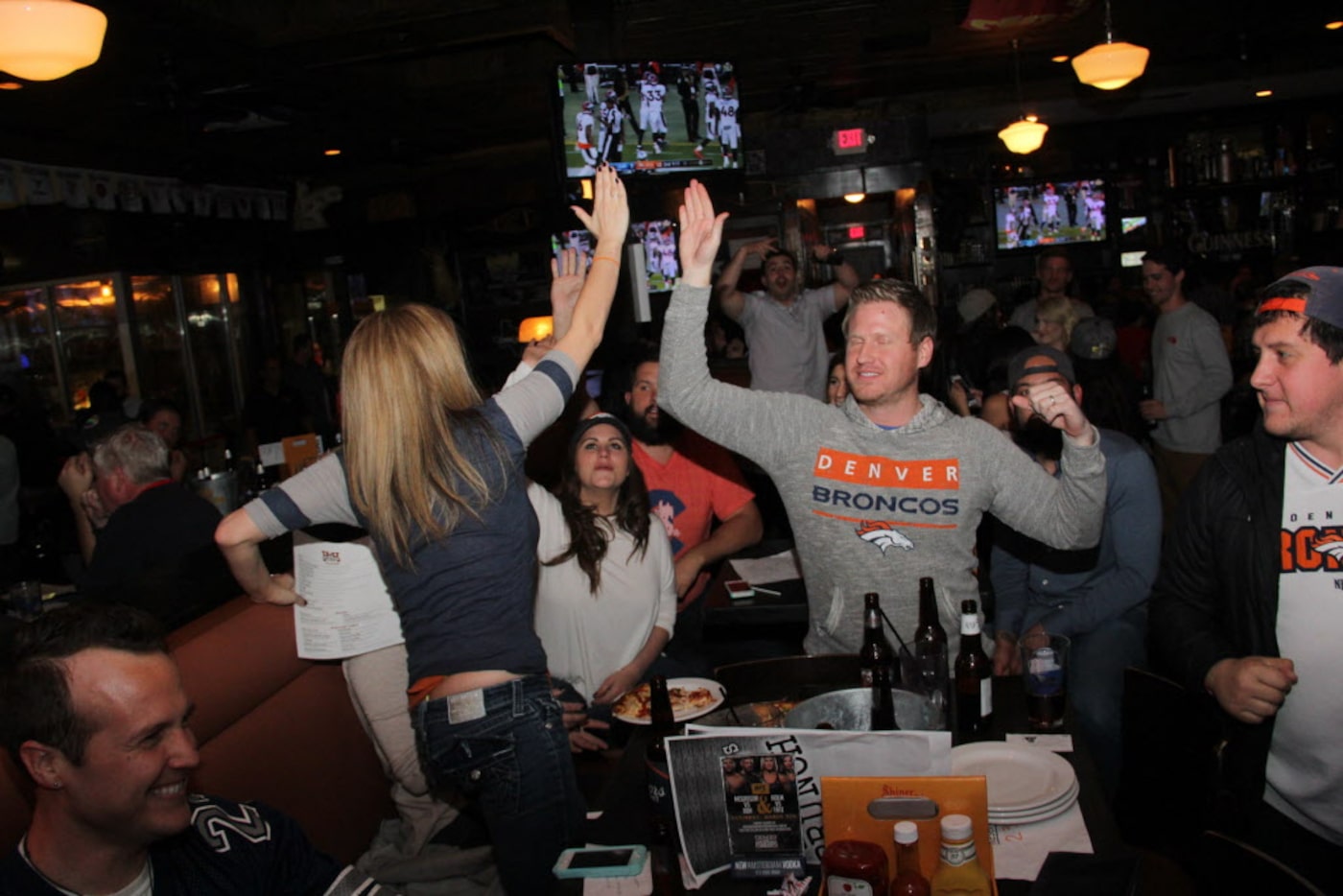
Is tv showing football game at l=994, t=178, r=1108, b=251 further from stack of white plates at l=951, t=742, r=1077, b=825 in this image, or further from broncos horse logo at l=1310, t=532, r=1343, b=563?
stack of white plates at l=951, t=742, r=1077, b=825

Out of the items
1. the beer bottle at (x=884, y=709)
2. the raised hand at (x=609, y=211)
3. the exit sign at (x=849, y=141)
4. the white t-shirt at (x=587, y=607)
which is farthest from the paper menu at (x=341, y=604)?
the exit sign at (x=849, y=141)

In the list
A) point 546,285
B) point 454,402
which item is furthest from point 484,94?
point 454,402

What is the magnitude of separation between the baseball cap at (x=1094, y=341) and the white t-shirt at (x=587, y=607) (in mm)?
2168

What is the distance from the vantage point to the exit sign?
7.74 metres

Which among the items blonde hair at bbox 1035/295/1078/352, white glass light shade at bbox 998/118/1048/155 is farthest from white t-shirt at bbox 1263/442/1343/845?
white glass light shade at bbox 998/118/1048/155

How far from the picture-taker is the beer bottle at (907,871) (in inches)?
50.1

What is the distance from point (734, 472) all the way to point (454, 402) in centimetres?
209

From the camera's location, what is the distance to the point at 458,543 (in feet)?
6.55

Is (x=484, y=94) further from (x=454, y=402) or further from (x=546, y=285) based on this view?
(x=454, y=402)

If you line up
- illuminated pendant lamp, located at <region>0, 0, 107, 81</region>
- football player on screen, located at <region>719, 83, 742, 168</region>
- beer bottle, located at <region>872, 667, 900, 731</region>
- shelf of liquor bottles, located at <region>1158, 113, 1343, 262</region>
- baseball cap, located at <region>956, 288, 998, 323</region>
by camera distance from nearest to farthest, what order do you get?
beer bottle, located at <region>872, 667, 900, 731</region>, illuminated pendant lamp, located at <region>0, 0, 107, 81</region>, football player on screen, located at <region>719, 83, 742, 168</region>, baseball cap, located at <region>956, 288, 998, 323</region>, shelf of liquor bottles, located at <region>1158, 113, 1343, 262</region>

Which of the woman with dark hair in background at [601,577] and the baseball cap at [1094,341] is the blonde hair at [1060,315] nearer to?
the baseball cap at [1094,341]

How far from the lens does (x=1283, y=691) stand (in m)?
1.92

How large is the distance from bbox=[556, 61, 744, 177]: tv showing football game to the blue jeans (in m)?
3.12

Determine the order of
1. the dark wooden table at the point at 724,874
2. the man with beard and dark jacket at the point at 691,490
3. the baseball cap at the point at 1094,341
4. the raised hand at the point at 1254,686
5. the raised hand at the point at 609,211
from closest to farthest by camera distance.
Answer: the dark wooden table at the point at 724,874
the raised hand at the point at 1254,686
the raised hand at the point at 609,211
the man with beard and dark jacket at the point at 691,490
the baseball cap at the point at 1094,341
